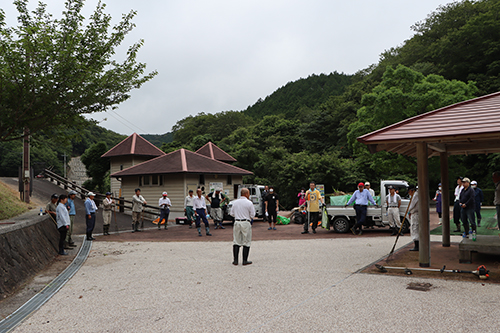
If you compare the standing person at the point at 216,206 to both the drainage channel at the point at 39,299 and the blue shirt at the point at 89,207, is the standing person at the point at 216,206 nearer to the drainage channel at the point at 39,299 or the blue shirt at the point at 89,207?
the blue shirt at the point at 89,207

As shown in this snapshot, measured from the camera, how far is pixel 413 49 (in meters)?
46.8

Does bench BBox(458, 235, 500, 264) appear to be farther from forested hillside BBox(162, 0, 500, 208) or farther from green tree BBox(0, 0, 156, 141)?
forested hillside BBox(162, 0, 500, 208)

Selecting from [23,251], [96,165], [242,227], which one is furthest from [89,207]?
[96,165]

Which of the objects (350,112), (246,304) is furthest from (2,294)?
(350,112)

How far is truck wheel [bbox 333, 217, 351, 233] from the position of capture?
576 inches

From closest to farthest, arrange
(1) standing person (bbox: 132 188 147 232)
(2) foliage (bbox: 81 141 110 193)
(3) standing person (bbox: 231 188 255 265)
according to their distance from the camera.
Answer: (3) standing person (bbox: 231 188 255 265) → (1) standing person (bbox: 132 188 147 232) → (2) foliage (bbox: 81 141 110 193)

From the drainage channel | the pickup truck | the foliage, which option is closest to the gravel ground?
the drainage channel

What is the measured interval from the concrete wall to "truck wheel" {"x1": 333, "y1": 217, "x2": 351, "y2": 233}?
10054 mm

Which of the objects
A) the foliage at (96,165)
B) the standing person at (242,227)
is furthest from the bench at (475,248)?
the foliage at (96,165)

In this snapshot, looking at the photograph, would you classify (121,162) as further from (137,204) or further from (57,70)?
(57,70)

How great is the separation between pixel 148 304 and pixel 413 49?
50.0 m

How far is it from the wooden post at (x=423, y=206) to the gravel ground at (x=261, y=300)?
102 centimetres

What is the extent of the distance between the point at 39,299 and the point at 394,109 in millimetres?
30397

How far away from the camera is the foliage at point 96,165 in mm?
39531
